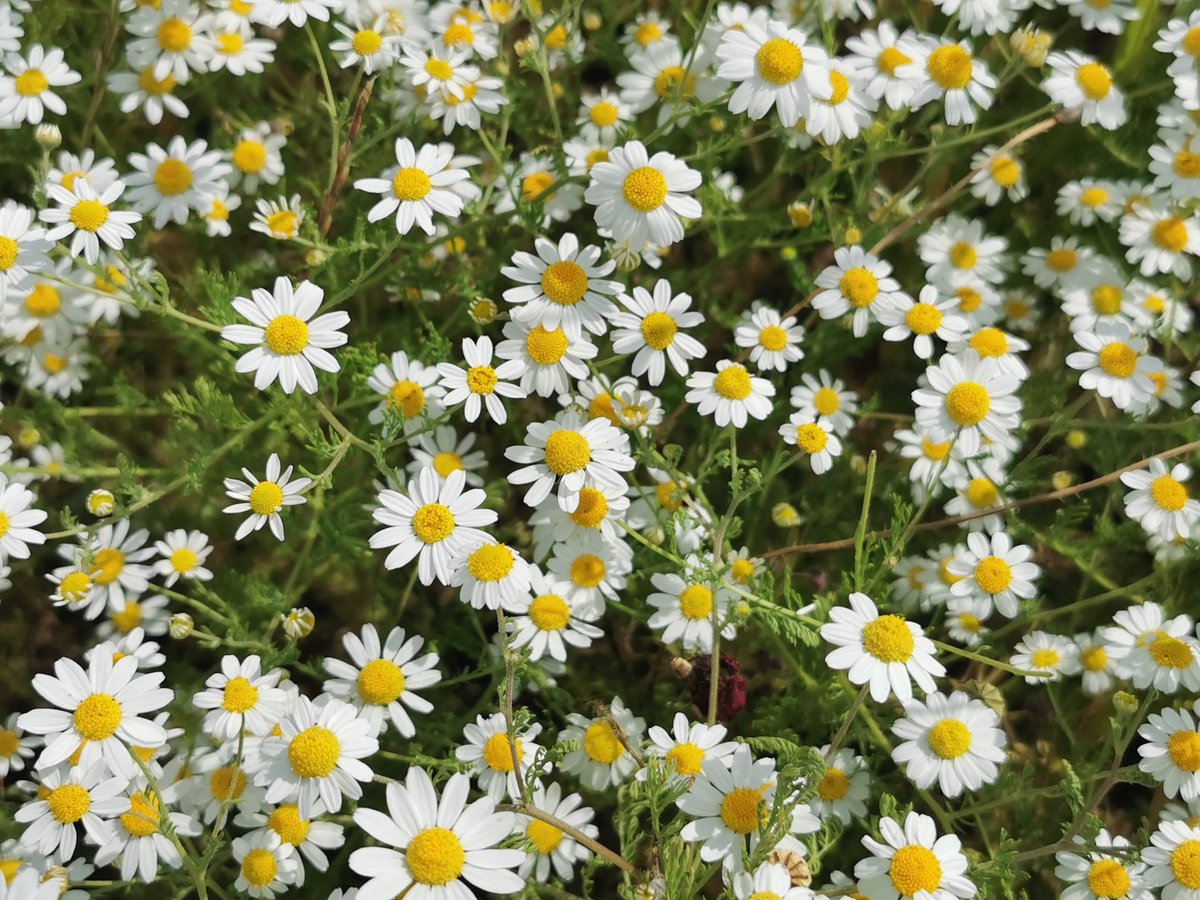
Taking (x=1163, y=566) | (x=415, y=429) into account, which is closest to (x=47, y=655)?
(x=415, y=429)

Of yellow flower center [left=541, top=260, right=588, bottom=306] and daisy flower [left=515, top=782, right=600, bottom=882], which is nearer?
daisy flower [left=515, top=782, right=600, bottom=882]

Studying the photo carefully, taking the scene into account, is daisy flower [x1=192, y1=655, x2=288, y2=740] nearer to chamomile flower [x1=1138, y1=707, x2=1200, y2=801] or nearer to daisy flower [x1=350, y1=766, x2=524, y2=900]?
daisy flower [x1=350, y1=766, x2=524, y2=900]

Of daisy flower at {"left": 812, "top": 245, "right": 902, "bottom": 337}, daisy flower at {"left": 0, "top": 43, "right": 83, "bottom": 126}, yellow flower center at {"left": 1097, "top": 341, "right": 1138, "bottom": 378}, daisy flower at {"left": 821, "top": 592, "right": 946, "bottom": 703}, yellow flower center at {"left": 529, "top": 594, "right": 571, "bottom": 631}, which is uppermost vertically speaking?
daisy flower at {"left": 0, "top": 43, "right": 83, "bottom": 126}

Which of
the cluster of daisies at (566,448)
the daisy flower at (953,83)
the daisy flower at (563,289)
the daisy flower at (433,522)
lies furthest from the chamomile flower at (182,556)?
the daisy flower at (953,83)

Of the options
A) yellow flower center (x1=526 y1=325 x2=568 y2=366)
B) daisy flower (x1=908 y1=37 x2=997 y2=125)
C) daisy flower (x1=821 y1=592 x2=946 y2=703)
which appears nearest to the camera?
daisy flower (x1=821 y1=592 x2=946 y2=703)

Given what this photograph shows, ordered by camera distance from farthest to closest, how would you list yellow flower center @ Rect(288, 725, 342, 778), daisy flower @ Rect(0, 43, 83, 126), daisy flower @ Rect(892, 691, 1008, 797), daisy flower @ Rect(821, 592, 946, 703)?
daisy flower @ Rect(0, 43, 83, 126) → daisy flower @ Rect(892, 691, 1008, 797) → daisy flower @ Rect(821, 592, 946, 703) → yellow flower center @ Rect(288, 725, 342, 778)

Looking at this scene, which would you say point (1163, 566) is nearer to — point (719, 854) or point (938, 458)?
point (938, 458)

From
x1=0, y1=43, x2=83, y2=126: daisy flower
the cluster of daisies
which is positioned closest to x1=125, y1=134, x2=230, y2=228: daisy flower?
the cluster of daisies

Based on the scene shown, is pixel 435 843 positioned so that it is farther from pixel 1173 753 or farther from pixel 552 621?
pixel 1173 753
